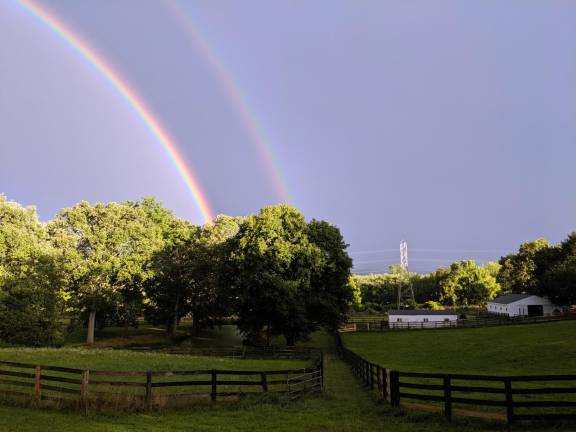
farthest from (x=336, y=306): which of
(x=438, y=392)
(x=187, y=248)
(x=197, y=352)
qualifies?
(x=438, y=392)

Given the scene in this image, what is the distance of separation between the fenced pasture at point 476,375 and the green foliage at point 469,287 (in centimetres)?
7602

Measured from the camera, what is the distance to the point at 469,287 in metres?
121

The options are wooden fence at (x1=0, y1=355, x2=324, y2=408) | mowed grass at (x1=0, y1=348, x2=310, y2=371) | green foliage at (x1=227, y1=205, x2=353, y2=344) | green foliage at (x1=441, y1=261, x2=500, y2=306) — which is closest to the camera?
wooden fence at (x1=0, y1=355, x2=324, y2=408)

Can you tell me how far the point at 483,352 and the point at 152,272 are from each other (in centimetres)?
3665

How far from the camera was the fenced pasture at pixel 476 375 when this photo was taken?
40.0 feet

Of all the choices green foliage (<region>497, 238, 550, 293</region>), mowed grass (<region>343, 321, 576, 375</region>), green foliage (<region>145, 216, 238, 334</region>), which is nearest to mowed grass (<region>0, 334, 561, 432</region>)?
mowed grass (<region>343, 321, 576, 375</region>)

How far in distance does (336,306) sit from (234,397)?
33.1 metres

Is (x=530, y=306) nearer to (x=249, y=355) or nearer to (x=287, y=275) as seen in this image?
(x=287, y=275)

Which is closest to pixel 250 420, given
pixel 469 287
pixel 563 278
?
pixel 563 278

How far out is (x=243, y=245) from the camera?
48094mm

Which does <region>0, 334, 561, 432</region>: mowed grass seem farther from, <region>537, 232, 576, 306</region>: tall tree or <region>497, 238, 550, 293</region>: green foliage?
<region>497, 238, 550, 293</region>: green foliage

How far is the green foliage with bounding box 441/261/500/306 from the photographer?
12012cm

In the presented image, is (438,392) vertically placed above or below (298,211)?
below

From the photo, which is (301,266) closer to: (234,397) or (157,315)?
(157,315)
